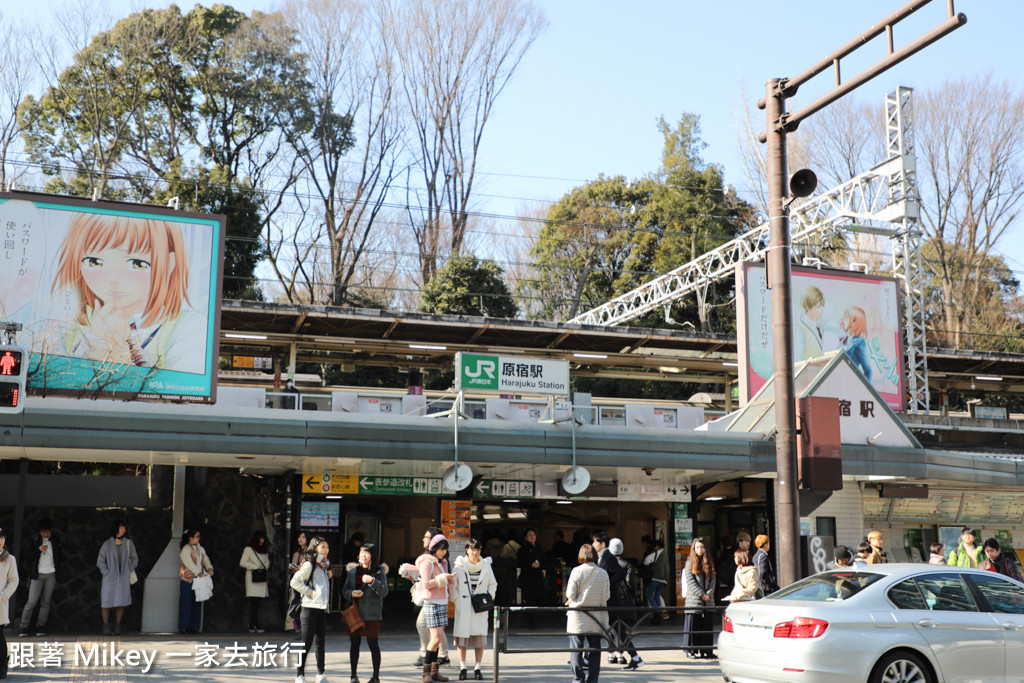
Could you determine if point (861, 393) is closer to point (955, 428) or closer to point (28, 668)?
point (955, 428)

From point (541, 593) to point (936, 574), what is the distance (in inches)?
392

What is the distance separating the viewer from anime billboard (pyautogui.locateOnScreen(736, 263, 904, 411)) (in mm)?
25203

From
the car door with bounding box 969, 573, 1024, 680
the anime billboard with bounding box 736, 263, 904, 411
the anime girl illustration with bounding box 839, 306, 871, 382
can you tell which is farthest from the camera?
the anime girl illustration with bounding box 839, 306, 871, 382

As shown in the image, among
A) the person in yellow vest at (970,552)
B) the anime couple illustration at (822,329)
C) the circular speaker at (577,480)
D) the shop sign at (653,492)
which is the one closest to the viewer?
the person in yellow vest at (970,552)

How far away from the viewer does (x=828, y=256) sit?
45.8 metres

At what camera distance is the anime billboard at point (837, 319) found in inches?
992

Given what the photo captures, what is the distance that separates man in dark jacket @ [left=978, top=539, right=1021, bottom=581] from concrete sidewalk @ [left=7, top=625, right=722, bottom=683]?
4.49 m

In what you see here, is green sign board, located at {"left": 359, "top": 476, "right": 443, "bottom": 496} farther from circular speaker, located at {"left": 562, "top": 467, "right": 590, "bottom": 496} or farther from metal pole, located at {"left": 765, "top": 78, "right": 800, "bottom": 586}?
metal pole, located at {"left": 765, "top": 78, "right": 800, "bottom": 586}

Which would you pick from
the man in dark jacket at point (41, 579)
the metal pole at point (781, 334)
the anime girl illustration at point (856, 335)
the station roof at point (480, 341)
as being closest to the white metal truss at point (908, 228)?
the anime girl illustration at point (856, 335)

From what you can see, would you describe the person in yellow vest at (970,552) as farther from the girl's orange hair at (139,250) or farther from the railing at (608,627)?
the girl's orange hair at (139,250)

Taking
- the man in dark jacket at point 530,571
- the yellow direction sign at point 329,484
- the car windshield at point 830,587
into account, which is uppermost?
the yellow direction sign at point 329,484

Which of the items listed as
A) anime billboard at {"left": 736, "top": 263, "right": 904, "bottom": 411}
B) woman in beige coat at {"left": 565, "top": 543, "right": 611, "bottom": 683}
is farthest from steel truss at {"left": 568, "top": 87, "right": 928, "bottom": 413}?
woman in beige coat at {"left": 565, "top": 543, "right": 611, "bottom": 683}

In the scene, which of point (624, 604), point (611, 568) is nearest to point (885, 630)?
point (611, 568)

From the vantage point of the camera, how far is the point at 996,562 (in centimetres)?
1448
